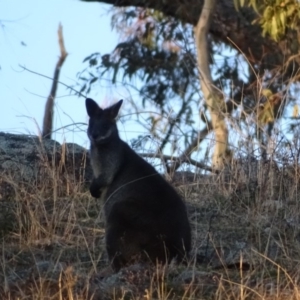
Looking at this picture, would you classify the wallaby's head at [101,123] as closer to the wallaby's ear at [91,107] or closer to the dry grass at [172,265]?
the wallaby's ear at [91,107]

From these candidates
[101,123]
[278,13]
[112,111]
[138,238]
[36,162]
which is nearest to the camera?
[138,238]

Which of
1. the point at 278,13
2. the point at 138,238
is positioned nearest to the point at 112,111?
the point at 138,238

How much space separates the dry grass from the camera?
17.6 ft

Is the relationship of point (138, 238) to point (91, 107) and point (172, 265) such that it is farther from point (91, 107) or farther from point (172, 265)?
point (91, 107)

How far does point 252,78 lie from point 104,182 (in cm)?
1087

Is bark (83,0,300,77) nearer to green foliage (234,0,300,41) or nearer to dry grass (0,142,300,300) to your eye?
green foliage (234,0,300,41)

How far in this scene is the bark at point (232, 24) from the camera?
54.4 ft

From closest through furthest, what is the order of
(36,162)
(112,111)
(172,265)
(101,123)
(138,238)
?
(172,265)
(138,238)
(101,123)
(112,111)
(36,162)

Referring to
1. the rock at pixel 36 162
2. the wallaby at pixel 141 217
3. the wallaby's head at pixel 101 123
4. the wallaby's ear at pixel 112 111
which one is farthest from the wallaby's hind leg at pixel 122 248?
the rock at pixel 36 162

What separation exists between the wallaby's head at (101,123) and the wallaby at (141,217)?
22 centimetres

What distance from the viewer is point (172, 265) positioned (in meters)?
5.75

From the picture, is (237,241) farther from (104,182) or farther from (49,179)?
(49,179)

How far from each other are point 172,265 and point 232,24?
39.2 ft

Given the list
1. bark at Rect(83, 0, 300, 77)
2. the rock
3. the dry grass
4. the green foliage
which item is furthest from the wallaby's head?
bark at Rect(83, 0, 300, 77)
